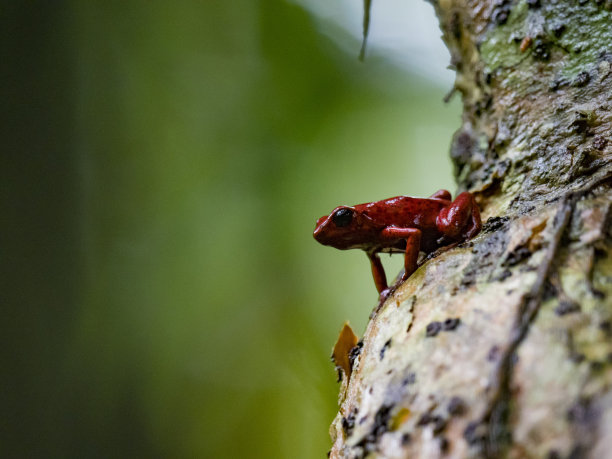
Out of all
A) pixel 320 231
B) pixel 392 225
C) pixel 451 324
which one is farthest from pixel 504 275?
pixel 320 231

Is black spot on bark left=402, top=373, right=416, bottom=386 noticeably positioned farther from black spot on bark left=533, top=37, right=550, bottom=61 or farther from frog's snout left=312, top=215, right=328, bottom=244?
black spot on bark left=533, top=37, right=550, bottom=61

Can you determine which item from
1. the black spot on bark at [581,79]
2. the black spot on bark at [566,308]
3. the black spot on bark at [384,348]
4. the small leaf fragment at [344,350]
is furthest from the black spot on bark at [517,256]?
the black spot on bark at [581,79]

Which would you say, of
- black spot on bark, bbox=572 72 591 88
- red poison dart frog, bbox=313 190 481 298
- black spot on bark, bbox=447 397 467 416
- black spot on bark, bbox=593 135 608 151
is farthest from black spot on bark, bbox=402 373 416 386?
black spot on bark, bbox=572 72 591 88

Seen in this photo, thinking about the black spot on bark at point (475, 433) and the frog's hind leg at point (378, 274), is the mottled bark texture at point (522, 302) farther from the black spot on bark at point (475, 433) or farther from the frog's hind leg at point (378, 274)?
the frog's hind leg at point (378, 274)

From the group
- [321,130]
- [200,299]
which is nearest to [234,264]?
[200,299]

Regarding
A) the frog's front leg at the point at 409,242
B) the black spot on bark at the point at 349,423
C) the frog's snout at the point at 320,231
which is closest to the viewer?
the black spot on bark at the point at 349,423

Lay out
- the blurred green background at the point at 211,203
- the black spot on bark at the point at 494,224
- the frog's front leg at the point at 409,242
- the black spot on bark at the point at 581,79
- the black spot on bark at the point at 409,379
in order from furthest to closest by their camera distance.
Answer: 1. the blurred green background at the point at 211,203
2. the black spot on bark at the point at 581,79
3. the frog's front leg at the point at 409,242
4. the black spot on bark at the point at 494,224
5. the black spot on bark at the point at 409,379

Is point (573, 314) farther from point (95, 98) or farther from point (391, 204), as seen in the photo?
point (95, 98)

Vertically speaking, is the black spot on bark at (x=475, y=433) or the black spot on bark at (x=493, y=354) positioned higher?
the black spot on bark at (x=493, y=354)
